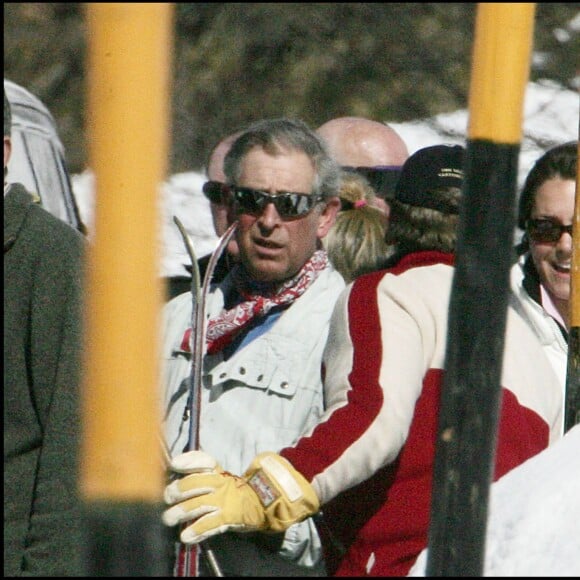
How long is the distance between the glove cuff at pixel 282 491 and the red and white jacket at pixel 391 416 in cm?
2

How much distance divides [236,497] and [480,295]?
46.0 inches

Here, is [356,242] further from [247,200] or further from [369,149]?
[369,149]

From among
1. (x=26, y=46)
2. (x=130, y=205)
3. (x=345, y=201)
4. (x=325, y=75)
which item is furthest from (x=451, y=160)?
(x=26, y=46)

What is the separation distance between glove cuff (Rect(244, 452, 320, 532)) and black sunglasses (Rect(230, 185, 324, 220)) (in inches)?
29.9

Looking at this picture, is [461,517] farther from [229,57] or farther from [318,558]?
[229,57]

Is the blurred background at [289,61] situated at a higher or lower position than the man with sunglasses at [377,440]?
higher

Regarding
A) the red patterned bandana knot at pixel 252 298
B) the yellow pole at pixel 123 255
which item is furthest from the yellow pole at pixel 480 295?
the red patterned bandana knot at pixel 252 298

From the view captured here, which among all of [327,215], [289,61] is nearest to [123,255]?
[327,215]

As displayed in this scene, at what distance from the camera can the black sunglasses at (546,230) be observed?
3051 mm

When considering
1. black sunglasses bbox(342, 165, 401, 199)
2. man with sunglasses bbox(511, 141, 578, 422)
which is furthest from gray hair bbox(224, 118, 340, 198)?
black sunglasses bbox(342, 165, 401, 199)

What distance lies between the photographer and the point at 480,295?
1.42 m

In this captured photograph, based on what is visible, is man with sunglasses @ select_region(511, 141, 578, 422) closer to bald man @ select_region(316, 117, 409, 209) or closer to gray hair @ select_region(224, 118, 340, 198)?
gray hair @ select_region(224, 118, 340, 198)

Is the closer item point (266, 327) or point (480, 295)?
point (480, 295)

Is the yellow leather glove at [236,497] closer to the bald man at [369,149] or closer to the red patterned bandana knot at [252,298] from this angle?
the red patterned bandana knot at [252,298]
